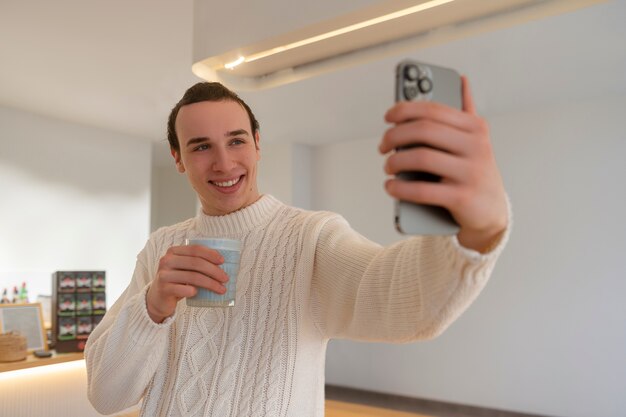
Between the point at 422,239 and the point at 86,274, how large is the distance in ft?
7.65

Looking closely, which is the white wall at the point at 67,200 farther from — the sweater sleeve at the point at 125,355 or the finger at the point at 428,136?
the finger at the point at 428,136

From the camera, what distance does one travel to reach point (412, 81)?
0.44 metres

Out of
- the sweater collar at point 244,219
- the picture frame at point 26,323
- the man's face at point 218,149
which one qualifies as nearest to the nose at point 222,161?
the man's face at point 218,149

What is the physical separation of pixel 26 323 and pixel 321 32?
6.43 ft

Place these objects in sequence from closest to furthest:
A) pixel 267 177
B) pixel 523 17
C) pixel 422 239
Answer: pixel 422 239
pixel 523 17
pixel 267 177

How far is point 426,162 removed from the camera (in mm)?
401

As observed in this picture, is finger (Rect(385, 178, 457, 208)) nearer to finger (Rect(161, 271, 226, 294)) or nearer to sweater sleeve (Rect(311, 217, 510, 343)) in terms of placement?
sweater sleeve (Rect(311, 217, 510, 343))

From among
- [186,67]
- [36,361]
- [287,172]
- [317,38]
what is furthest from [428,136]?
[287,172]

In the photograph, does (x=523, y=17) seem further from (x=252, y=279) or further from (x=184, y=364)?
(x=184, y=364)

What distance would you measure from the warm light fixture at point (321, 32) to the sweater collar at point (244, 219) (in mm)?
924

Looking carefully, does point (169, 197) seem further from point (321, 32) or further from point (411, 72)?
point (411, 72)

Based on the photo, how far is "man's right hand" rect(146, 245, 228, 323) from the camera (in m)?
0.75

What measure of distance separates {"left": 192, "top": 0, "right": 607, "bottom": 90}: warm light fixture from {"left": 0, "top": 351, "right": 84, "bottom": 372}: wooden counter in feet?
4.70

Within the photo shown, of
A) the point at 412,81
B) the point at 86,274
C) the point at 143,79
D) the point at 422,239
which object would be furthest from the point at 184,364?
the point at 143,79
